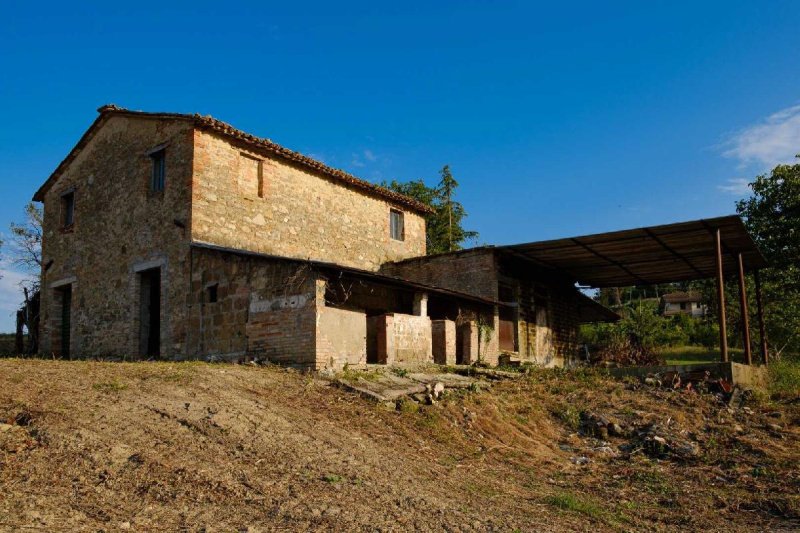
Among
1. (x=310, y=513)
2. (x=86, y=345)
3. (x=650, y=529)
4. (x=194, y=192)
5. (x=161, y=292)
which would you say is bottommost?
(x=650, y=529)

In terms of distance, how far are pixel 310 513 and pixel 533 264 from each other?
51.8 feet

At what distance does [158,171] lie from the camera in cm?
1711

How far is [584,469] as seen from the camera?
9109mm

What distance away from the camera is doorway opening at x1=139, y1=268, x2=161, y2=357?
16781 mm

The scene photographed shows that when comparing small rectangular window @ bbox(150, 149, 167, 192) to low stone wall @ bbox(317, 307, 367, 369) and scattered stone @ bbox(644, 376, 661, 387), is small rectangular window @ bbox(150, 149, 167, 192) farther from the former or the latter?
scattered stone @ bbox(644, 376, 661, 387)

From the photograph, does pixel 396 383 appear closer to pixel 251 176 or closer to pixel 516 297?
pixel 251 176

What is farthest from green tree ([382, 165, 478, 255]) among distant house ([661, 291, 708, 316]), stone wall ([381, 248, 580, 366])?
distant house ([661, 291, 708, 316])

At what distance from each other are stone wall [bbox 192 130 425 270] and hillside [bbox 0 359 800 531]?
16.9 feet

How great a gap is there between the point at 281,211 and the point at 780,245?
22.7 m

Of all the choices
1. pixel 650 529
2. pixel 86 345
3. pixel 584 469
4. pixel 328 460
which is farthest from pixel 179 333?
pixel 650 529

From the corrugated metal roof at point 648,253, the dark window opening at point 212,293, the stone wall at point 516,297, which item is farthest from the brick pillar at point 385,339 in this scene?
the corrugated metal roof at point 648,253

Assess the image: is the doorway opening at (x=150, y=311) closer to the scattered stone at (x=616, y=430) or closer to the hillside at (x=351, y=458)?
the hillside at (x=351, y=458)

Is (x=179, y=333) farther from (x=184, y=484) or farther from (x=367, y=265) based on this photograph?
(x=184, y=484)

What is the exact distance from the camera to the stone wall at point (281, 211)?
15.9 meters
